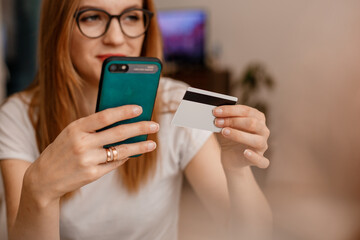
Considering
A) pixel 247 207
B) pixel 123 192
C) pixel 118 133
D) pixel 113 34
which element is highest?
pixel 113 34

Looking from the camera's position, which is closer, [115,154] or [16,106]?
[115,154]

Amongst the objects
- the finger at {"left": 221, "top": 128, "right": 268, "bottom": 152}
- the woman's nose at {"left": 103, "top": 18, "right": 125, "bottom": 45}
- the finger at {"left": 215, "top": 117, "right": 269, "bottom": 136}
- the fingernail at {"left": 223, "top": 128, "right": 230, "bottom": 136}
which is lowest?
the finger at {"left": 221, "top": 128, "right": 268, "bottom": 152}

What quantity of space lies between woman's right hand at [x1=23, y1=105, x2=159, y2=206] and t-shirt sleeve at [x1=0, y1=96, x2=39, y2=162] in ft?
0.78

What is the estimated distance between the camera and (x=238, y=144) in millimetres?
425

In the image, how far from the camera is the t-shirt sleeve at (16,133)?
25.1 inches

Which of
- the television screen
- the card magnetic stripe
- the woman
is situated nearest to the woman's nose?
the woman

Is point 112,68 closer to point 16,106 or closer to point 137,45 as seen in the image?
point 137,45

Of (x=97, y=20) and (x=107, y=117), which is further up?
(x=97, y=20)

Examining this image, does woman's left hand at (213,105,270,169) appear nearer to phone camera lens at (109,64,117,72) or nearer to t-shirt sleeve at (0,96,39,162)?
phone camera lens at (109,64,117,72)

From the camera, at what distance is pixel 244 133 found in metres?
0.41

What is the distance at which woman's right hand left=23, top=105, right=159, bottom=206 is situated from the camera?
0.39 m

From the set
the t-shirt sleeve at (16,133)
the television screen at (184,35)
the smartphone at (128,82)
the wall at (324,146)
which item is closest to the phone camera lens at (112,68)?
the smartphone at (128,82)

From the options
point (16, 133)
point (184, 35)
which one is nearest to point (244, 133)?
point (16, 133)

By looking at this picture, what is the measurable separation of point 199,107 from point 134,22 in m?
0.25
